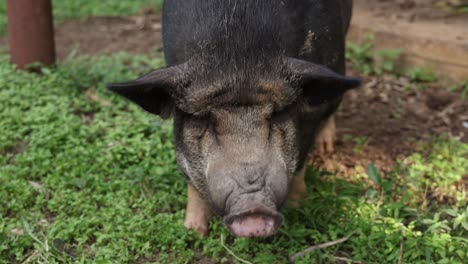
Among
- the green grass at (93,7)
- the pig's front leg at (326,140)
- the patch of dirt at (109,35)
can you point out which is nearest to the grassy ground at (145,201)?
the pig's front leg at (326,140)

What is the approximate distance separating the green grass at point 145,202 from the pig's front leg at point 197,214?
6 cm

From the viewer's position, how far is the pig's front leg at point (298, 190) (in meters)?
4.10

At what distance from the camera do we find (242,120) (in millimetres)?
3123

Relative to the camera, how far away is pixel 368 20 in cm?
703

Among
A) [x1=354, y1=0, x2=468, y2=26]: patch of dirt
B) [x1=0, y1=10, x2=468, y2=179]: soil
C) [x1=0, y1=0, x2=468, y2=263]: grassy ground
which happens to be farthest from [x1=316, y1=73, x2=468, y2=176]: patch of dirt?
[x1=354, y1=0, x2=468, y2=26]: patch of dirt

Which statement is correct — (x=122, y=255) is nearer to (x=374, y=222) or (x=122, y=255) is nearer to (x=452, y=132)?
(x=374, y=222)

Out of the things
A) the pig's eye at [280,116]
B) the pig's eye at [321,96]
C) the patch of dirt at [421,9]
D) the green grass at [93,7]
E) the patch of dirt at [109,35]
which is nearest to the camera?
the pig's eye at [280,116]

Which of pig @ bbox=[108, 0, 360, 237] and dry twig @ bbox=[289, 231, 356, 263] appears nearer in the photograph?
pig @ bbox=[108, 0, 360, 237]

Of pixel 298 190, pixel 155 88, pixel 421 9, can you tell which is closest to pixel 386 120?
pixel 298 190

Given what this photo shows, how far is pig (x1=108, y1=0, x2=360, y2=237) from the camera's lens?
9.93ft

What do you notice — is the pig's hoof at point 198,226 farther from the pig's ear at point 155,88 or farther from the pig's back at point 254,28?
the pig's back at point 254,28

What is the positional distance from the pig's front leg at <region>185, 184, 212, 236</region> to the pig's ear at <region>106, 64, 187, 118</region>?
71 centimetres

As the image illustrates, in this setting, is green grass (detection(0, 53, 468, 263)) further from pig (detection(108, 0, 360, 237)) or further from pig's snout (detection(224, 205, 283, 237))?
pig's snout (detection(224, 205, 283, 237))

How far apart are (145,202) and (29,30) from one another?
2577 millimetres
